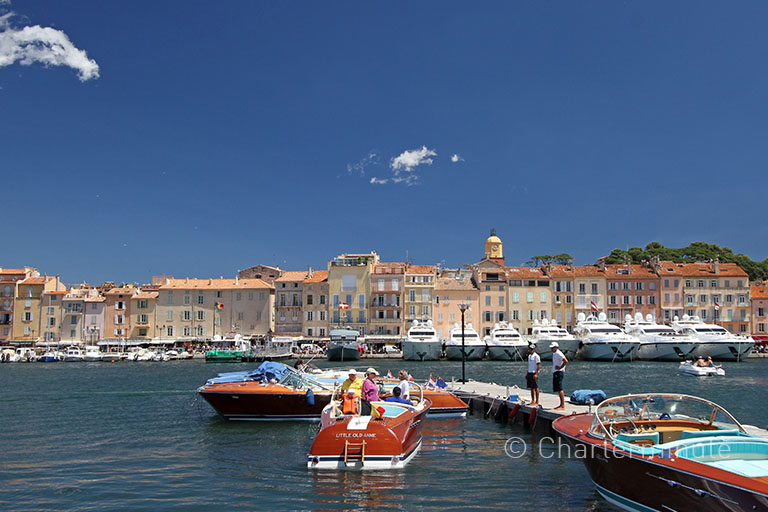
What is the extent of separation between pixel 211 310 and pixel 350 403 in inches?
2997

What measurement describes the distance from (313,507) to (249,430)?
10.1 meters

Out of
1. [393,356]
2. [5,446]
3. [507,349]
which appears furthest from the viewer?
[393,356]

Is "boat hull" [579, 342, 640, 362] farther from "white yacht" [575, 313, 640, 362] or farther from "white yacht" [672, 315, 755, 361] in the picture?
"white yacht" [672, 315, 755, 361]

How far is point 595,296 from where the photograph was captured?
279 feet

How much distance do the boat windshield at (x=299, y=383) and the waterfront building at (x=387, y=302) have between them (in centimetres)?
6084

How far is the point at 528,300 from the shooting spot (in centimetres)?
8475

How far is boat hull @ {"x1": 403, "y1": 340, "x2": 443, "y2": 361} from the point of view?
6956cm

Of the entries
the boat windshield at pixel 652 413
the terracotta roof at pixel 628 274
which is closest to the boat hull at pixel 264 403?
the boat windshield at pixel 652 413

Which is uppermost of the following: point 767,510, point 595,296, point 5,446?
point 595,296

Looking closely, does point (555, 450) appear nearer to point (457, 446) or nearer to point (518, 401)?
point (457, 446)

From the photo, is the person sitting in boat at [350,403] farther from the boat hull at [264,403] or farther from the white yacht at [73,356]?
the white yacht at [73,356]

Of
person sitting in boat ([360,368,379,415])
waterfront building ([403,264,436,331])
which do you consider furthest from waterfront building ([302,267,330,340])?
person sitting in boat ([360,368,379,415])

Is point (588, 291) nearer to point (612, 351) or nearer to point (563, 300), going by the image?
point (563, 300)

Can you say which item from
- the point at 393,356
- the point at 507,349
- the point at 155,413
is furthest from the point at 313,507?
the point at 393,356
